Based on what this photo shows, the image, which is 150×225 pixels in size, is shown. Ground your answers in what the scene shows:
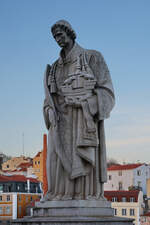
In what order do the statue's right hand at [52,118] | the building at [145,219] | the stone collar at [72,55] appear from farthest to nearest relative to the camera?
1. the building at [145,219]
2. the stone collar at [72,55]
3. the statue's right hand at [52,118]

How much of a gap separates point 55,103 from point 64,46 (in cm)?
126

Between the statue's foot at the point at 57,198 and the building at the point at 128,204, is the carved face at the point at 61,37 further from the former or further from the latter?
the building at the point at 128,204

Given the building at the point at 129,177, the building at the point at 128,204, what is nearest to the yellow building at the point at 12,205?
the building at the point at 128,204

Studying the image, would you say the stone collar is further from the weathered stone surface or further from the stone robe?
the weathered stone surface

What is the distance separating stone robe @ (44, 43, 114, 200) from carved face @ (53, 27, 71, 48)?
0.79 feet

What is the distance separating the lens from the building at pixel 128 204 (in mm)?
64863

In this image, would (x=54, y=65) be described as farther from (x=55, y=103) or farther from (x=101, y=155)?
(x=101, y=155)

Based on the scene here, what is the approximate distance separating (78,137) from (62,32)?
2284mm

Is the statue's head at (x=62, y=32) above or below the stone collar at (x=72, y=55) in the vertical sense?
above

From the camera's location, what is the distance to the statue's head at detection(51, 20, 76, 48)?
9.27 m

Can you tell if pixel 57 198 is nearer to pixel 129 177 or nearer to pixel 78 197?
pixel 78 197

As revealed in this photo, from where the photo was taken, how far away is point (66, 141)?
8.96 meters

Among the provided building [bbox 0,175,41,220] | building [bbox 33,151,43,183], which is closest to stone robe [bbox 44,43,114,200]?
building [bbox 0,175,41,220]

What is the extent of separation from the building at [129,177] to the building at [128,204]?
24.7m
